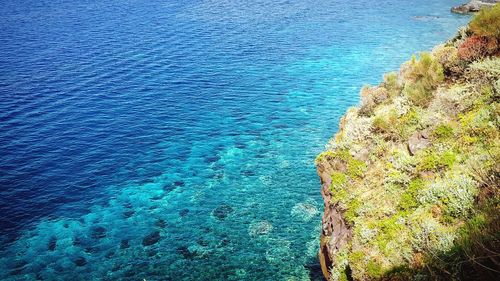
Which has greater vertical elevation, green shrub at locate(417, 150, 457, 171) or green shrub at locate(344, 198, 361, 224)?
green shrub at locate(417, 150, 457, 171)

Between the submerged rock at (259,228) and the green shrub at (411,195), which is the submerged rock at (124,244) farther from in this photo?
the green shrub at (411,195)

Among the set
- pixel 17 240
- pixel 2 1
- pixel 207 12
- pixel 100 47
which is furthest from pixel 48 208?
pixel 2 1

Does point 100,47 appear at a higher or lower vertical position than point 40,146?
higher

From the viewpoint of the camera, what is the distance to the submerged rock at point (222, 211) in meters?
26.4

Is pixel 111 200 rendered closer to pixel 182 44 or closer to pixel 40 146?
pixel 40 146

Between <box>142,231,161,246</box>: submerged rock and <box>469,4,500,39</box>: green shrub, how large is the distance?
73.8ft

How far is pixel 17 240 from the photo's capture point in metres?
25.6

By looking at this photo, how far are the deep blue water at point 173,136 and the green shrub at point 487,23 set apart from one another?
584 inches

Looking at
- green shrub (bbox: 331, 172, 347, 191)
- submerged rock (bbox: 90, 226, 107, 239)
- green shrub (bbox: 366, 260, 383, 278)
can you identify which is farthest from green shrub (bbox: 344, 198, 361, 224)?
submerged rock (bbox: 90, 226, 107, 239)

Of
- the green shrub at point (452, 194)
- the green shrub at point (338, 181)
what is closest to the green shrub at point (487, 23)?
the green shrub at point (452, 194)

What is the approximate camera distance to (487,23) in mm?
16797

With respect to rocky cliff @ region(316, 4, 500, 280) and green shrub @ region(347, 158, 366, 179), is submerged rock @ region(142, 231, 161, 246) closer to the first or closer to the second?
rocky cliff @ region(316, 4, 500, 280)

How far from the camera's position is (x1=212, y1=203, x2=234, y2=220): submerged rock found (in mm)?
26386

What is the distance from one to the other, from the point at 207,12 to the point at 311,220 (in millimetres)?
72283
